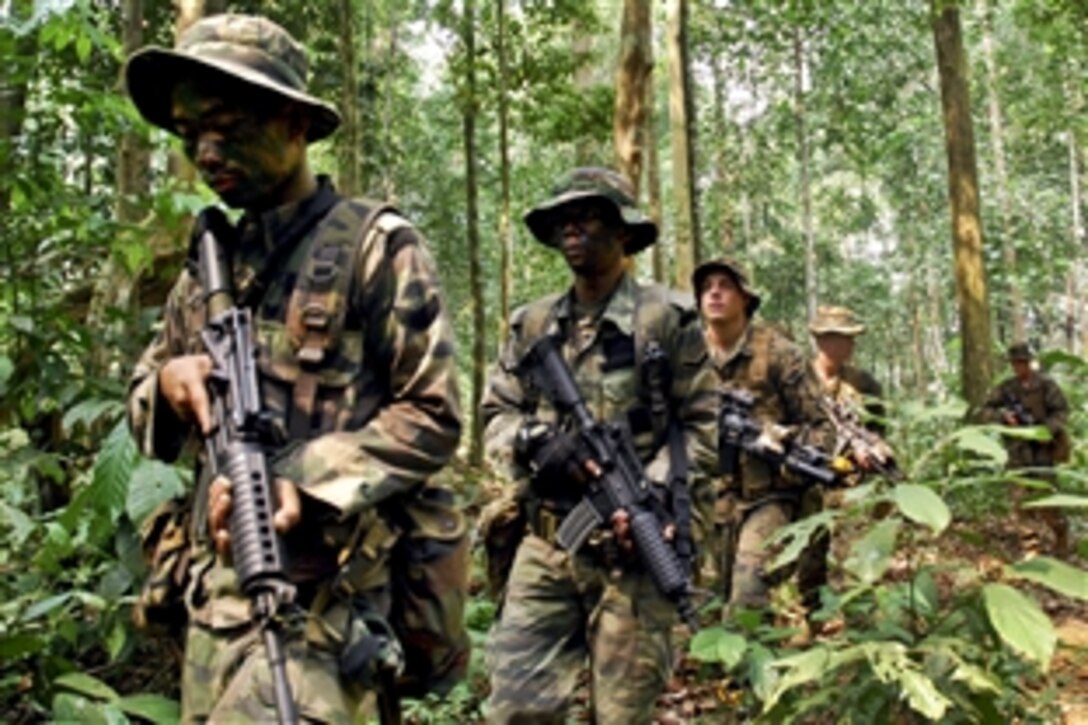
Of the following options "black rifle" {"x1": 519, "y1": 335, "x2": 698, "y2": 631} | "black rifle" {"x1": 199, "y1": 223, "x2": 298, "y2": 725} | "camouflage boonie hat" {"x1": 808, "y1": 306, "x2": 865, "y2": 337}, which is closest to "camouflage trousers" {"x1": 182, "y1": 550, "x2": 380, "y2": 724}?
"black rifle" {"x1": 199, "y1": 223, "x2": 298, "y2": 725}

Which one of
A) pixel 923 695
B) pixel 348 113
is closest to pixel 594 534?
pixel 923 695

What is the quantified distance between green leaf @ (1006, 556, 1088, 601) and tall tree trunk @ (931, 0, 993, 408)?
9.32 meters

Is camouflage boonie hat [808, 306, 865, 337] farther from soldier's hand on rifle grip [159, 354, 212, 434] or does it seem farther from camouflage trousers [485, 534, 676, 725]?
soldier's hand on rifle grip [159, 354, 212, 434]

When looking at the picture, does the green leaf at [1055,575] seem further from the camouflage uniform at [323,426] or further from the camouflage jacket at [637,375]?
the camouflage jacket at [637,375]

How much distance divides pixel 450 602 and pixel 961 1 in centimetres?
994

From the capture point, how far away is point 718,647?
421cm

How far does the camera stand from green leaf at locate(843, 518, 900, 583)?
2.86 m

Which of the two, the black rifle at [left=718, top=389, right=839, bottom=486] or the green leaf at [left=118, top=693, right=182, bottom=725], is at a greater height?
the black rifle at [left=718, top=389, right=839, bottom=486]

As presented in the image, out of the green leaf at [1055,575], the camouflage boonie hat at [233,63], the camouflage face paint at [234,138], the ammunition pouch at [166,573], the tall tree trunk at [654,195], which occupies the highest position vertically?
the tall tree trunk at [654,195]

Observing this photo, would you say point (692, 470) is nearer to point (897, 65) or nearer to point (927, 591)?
point (927, 591)

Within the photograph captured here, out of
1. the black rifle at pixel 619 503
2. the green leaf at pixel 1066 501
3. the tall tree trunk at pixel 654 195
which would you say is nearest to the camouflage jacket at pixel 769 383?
the black rifle at pixel 619 503

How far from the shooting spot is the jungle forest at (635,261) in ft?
10.2

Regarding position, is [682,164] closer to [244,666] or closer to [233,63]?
[233,63]

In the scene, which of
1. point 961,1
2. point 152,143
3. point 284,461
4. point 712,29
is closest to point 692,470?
point 284,461
